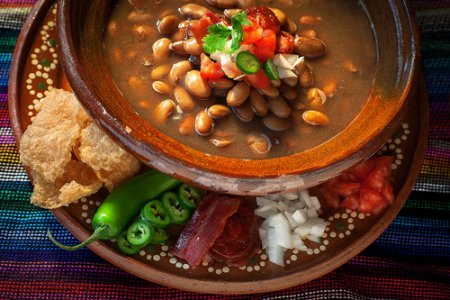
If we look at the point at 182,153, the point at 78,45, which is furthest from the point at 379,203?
the point at 78,45

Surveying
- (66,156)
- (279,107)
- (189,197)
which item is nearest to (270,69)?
(279,107)

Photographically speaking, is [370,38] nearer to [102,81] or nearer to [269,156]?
[269,156]

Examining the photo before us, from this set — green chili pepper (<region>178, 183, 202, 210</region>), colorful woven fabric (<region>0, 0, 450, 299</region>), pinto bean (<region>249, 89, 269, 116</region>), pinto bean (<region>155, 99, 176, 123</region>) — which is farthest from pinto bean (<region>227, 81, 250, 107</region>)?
colorful woven fabric (<region>0, 0, 450, 299</region>)

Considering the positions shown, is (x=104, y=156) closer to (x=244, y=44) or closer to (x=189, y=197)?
(x=189, y=197)

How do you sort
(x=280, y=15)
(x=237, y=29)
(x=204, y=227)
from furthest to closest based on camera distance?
(x=280, y=15) → (x=204, y=227) → (x=237, y=29)

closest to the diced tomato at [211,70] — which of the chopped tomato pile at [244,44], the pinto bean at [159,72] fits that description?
the chopped tomato pile at [244,44]

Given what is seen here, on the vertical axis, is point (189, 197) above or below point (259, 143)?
below

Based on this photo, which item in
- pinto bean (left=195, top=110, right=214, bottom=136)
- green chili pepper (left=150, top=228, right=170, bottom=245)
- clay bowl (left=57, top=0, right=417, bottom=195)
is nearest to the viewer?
clay bowl (left=57, top=0, right=417, bottom=195)

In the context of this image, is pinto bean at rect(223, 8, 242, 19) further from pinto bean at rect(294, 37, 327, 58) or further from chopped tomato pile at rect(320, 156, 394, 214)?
chopped tomato pile at rect(320, 156, 394, 214)
